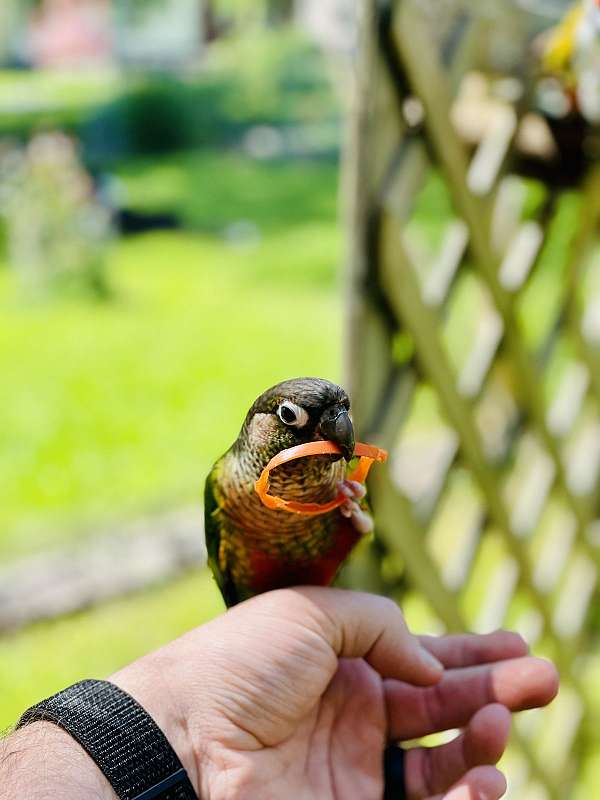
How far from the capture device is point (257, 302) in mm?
4082

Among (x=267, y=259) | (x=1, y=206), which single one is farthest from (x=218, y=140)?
(x=1, y=206)

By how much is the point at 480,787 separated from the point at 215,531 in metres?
0.41

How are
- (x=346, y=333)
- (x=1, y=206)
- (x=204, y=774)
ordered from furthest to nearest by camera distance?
1. (x=1, y=206)
2. (x=346, y=333)
3. (x=204, y=774)

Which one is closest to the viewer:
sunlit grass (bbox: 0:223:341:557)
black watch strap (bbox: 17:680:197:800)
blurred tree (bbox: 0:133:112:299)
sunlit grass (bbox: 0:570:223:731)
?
black watch strap (bbox: 17:680:197:800)

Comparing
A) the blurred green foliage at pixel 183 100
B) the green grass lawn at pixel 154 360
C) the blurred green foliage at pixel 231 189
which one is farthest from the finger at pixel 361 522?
the blurred green foliage at pixel 183 100

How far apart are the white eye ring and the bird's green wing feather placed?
0.19 m

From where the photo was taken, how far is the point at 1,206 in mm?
4184

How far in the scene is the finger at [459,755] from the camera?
3.17ft

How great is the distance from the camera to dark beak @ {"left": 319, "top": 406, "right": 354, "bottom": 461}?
684 millimetres

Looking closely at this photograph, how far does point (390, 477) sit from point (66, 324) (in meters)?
2.66

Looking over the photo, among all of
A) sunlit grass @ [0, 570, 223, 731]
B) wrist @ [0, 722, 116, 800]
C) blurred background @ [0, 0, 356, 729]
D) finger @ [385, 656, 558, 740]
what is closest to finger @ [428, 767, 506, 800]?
finger @ [385, 656, 558, 740]

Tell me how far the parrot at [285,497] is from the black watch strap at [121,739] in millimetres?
A: 186

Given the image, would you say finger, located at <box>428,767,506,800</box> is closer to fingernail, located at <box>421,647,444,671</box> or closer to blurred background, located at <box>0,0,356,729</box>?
fingernail, located at <box>421,647,444,671</box>

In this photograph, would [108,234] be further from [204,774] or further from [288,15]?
[204,774]
